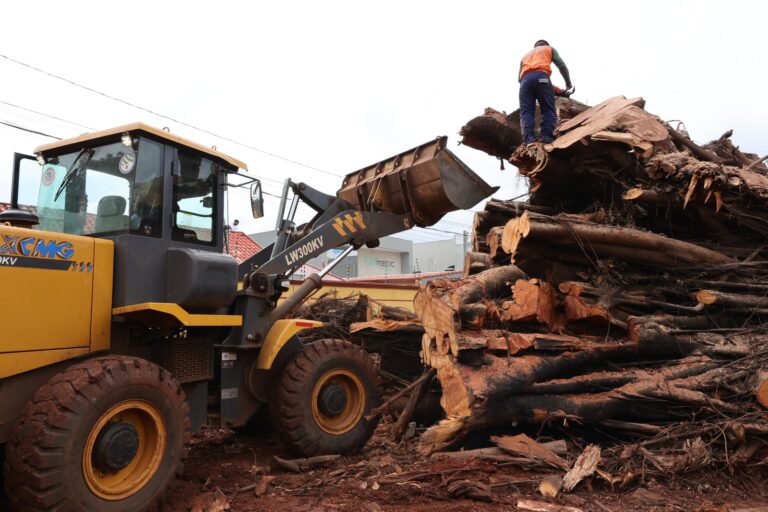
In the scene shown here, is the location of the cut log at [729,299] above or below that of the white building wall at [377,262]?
below

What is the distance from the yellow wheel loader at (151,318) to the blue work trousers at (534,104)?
906mm

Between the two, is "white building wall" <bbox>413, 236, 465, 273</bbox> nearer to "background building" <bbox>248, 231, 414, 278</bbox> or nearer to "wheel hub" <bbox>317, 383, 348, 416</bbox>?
"background building" <bbox>248, 231, 414, 278</bbox>

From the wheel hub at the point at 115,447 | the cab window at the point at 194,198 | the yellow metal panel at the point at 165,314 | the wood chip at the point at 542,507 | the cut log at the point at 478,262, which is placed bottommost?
the wood chip at the point at 542,507

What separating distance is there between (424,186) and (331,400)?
2.56 meters

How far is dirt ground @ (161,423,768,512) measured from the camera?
12.9 feet

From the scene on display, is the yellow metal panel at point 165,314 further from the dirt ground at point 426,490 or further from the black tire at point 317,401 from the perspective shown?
the dirt ground at point 426,490

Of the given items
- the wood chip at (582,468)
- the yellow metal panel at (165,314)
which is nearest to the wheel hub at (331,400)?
the yellow metal panel at (165,314)

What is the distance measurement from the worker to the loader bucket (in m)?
0.88

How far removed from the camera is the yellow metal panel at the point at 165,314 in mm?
4430

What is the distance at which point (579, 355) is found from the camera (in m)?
5.23

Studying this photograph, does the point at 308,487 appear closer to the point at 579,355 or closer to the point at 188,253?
the point at 188,253

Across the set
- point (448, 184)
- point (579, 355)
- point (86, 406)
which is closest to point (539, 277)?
point (579, 355)

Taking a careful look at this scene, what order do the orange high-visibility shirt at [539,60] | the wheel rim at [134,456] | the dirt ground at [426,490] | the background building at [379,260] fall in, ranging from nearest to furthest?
the wheel rim at [134,456]
the dirt ground at [426,490]
the orange high-visibility shirt at [539,60]
the background building at [379,260]

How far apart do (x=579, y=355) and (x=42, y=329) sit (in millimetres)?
4373
